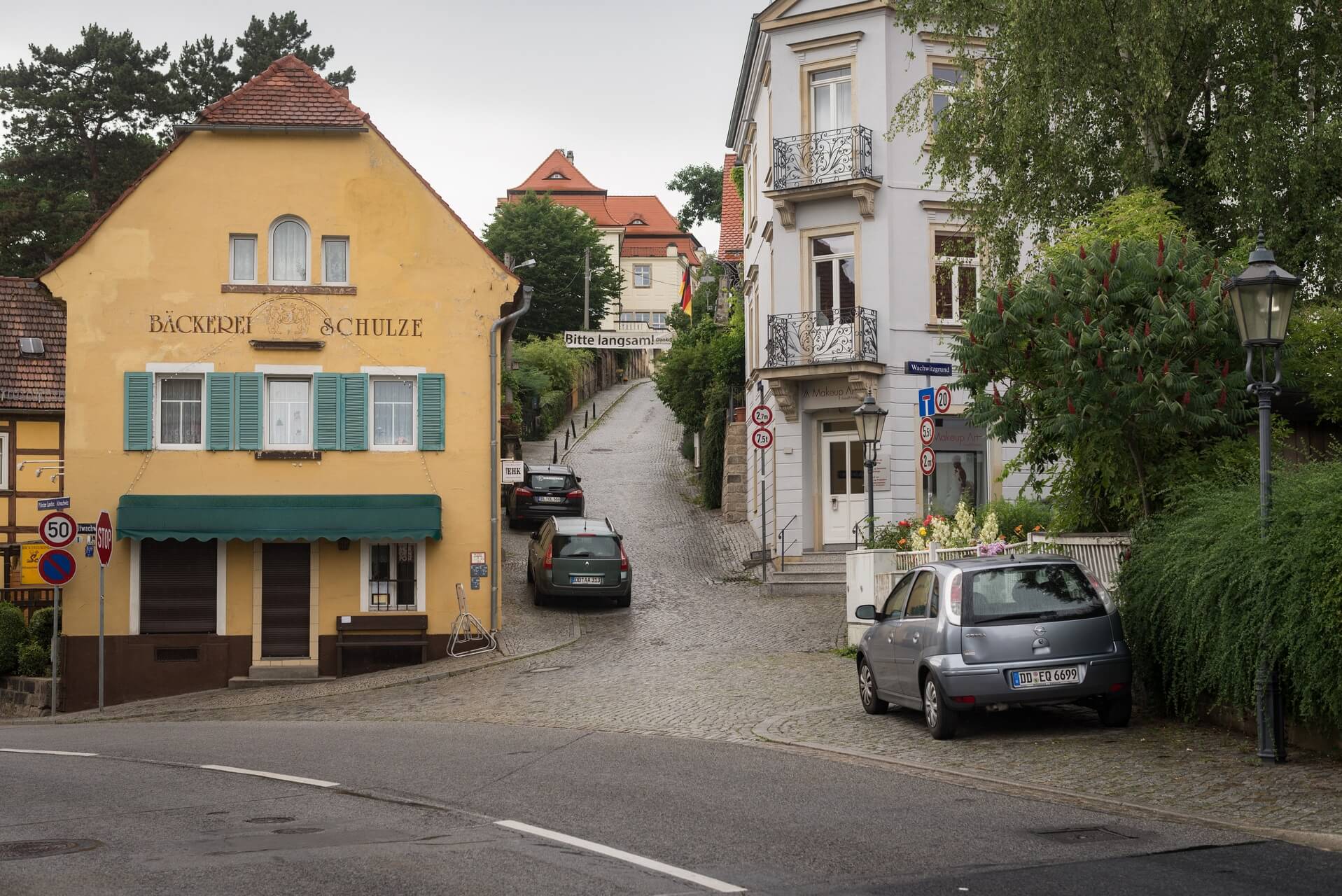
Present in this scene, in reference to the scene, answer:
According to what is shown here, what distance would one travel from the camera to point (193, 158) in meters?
27.5

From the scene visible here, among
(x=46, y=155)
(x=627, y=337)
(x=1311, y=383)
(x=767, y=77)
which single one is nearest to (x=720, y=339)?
(x=627, y=337)

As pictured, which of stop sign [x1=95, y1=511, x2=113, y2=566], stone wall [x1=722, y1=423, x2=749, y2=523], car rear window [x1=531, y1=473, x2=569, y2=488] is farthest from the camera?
car rear window [x1=531, y1=473, x2=569, y2=488]

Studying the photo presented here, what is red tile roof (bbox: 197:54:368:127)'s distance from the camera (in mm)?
27562

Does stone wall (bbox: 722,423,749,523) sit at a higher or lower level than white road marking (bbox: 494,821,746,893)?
higher

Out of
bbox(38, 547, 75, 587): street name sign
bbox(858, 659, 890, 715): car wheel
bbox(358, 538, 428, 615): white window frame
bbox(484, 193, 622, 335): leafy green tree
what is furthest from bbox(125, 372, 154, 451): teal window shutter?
bbox(484, 193, 622, 335): leafy green tree

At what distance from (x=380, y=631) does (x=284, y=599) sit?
5.83ft

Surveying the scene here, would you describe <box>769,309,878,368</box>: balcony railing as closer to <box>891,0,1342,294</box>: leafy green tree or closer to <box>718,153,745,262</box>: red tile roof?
<box>891,0,1342,294</box>: leafy green tree

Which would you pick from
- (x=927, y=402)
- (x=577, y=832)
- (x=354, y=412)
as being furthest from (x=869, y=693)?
(x=354, y=412)

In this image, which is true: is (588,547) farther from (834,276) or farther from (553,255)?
(553,255)

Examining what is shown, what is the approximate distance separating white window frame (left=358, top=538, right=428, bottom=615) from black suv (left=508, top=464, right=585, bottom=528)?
1223 centimetres

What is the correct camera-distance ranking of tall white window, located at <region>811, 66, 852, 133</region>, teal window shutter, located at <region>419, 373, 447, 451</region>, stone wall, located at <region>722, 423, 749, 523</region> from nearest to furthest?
teal window shutter, located at <region>419, 373, 447, 451</region>, tall white window, located at <region>811, 66, 852, 133</region>, stone wall, located at <region>722, 423, 749, 523</region>

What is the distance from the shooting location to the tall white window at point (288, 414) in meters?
27.4

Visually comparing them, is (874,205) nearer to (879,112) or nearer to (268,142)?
(879,112)

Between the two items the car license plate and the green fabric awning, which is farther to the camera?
the green fabric awning
